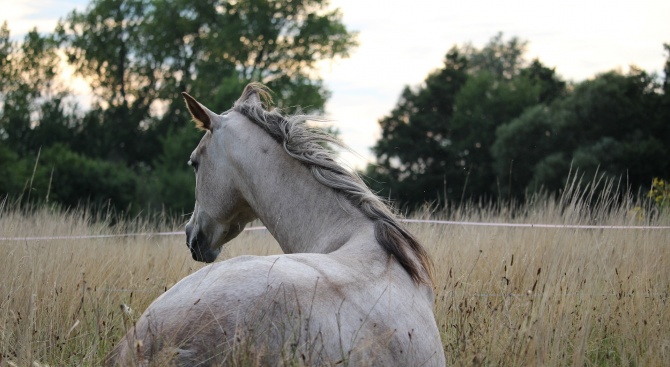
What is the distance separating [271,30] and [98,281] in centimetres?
3696

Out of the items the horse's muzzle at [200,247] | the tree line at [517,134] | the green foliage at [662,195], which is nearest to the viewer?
the horse's muzzle at [200,247]

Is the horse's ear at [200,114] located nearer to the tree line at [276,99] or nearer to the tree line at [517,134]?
the tree line at [517,134]

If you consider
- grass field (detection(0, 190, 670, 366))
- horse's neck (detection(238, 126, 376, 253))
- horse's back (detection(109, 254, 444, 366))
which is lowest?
grass field (detection(0, 190, 670, 366))

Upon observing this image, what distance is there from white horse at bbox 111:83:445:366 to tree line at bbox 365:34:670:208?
88.9 ft

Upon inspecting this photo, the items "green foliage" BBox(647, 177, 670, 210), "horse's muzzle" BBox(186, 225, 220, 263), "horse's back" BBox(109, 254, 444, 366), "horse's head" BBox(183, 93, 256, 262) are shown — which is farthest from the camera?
"green foliage" BBox(647, 177, 670, 210)

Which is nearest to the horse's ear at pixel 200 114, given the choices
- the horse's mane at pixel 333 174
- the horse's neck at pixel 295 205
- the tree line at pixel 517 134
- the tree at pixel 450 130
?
the horse's mane at pixel 333 174

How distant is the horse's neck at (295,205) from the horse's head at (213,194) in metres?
0.15

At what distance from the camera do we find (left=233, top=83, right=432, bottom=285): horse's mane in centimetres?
393

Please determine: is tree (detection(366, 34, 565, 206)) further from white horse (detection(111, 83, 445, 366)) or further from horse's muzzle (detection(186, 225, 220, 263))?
white horse (detection(111, 83, 445, 366))

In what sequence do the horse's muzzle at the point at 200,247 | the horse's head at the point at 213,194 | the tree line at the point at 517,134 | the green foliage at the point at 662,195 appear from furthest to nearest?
the tree line at the point at 517,134, the green foliage at the point at 662,195, the horse's muzzle at the point at 200,247, the horse's head at the point at 213,194

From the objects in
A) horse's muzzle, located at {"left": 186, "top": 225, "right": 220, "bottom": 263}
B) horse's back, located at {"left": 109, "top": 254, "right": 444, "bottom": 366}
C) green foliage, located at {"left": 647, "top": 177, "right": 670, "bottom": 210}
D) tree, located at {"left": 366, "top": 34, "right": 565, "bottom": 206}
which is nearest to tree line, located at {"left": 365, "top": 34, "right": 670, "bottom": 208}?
tree, located at {"left": 366, "top": 34, "right": 565, "bottom": 206}

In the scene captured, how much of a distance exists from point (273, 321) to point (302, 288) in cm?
18

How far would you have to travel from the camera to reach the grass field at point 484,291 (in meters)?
4.37

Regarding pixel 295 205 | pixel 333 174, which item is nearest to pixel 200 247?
pixel 295 205
